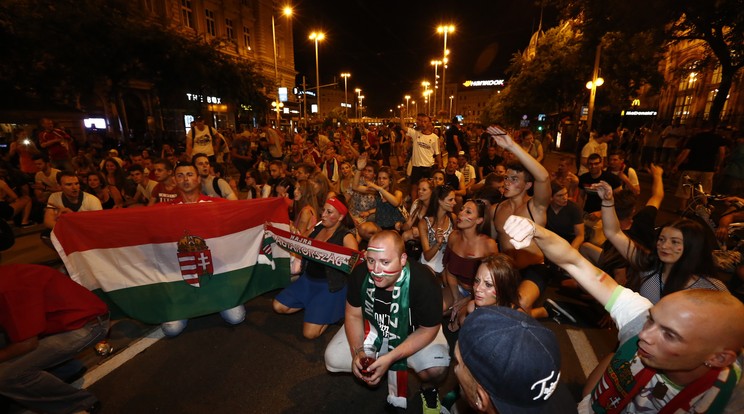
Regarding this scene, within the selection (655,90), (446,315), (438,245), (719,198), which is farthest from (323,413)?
(655,90)

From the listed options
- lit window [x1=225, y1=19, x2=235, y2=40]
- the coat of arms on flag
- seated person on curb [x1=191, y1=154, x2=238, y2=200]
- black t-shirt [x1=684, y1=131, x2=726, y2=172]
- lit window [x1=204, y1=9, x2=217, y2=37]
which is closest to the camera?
the coat of arms on flag

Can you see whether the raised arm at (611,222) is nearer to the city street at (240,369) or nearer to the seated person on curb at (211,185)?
the city street at (240,369)

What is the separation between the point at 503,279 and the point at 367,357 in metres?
1.21

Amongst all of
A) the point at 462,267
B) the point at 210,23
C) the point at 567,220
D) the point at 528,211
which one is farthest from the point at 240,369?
the point at 210,23

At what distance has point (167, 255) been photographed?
4141mm

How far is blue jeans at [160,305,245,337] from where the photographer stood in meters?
4.11

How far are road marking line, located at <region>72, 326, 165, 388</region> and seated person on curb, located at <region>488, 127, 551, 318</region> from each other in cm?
402

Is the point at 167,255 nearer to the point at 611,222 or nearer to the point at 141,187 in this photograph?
the point at 141,187

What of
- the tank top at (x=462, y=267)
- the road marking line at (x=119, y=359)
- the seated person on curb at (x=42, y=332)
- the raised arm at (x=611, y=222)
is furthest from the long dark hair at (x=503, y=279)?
the road marking line at (x=119, y=359)

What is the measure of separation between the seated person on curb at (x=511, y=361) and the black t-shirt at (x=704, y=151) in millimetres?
10326

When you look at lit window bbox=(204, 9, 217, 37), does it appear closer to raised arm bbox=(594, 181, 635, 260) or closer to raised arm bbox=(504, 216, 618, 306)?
raised arm bbox=(594, 181, 635, 260)

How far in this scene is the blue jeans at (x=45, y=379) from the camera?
2.65m

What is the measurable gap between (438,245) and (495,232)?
2.51ft

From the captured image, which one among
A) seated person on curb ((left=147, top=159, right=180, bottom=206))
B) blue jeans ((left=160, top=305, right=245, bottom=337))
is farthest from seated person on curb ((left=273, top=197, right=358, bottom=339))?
seated person on curb ((left=147, top=159, right=180, bottom=206))
